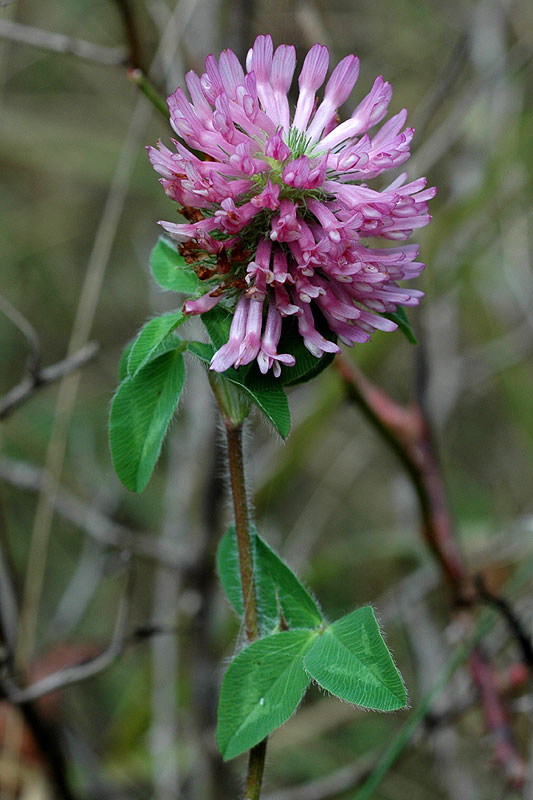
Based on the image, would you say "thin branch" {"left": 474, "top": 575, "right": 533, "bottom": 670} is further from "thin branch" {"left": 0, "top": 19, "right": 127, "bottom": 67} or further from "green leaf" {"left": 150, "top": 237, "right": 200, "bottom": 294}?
"thin branch" {"left": 0, "top": 19, "right": 127, "bottom": 67}

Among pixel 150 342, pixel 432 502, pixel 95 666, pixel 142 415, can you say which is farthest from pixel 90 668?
pixel 432 502

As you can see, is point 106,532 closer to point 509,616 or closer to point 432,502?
point 432,502

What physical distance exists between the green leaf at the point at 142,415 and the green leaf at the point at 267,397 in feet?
0.19

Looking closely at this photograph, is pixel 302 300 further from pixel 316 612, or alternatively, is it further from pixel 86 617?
pixel 86 617

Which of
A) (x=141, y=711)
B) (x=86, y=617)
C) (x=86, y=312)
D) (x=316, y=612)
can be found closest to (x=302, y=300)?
(x=316, y=612)

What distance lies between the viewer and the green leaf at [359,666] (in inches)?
29.1

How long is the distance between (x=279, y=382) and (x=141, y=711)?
1646 mm

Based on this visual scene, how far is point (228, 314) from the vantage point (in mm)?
875

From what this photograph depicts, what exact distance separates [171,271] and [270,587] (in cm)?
40

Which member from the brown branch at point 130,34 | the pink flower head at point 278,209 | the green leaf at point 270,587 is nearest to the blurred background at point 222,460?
the brown branch at point 130,34

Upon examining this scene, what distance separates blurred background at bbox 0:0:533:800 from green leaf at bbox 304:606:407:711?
1.51 feet

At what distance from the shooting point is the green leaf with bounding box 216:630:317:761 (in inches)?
31.8

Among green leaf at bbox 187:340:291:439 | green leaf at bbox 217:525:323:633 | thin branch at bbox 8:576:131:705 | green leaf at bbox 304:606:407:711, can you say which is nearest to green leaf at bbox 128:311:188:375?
green leaf at bbox 187:340:291:439

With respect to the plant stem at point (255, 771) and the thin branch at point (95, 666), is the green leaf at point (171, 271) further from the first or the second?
the thin branch at point (95, 666)
